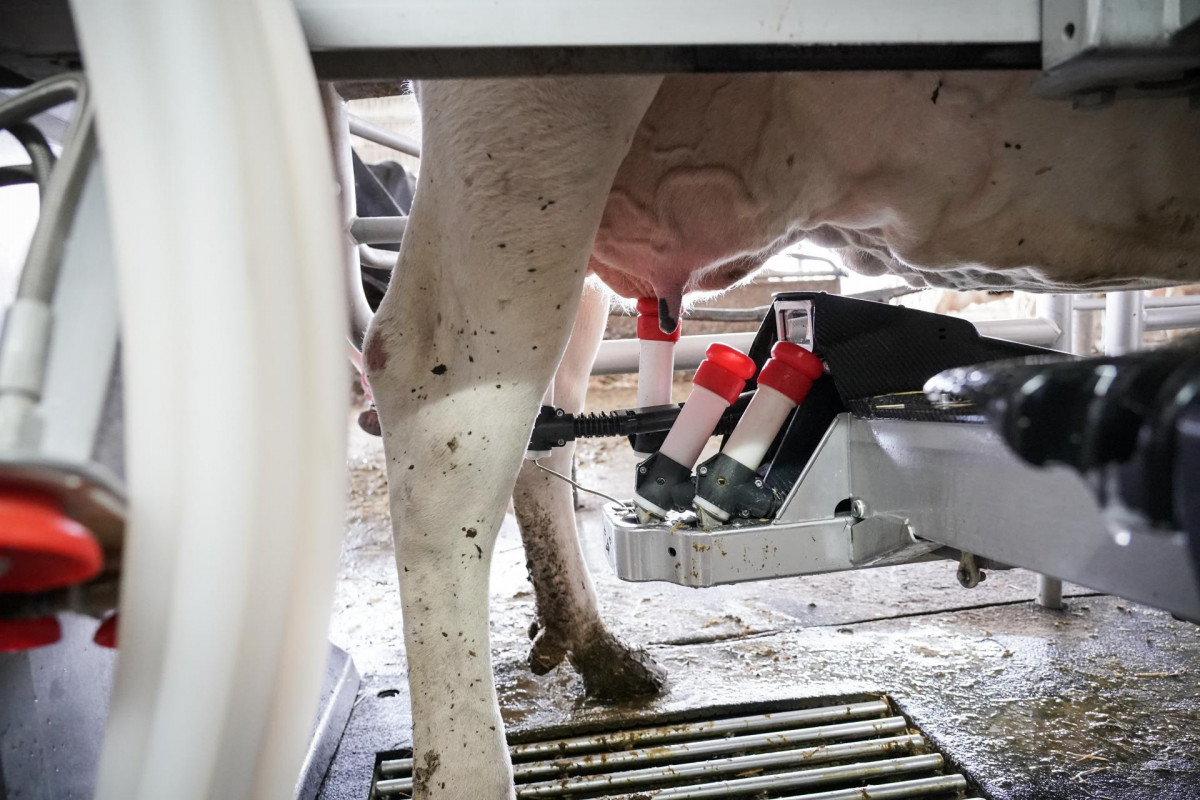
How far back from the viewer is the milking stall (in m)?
0.37

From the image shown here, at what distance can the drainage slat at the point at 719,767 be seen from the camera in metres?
1.12

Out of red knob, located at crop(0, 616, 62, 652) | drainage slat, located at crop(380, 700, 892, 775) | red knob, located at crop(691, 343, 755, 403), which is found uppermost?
red knob, located at crop(691, 343, 755, 403)

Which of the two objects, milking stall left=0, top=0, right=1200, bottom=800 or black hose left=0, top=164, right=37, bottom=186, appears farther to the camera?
black hose left=0, top=164, right=37, bottom=186

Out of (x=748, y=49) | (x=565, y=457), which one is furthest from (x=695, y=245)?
(x=748, y=49)

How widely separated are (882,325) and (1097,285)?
423mm

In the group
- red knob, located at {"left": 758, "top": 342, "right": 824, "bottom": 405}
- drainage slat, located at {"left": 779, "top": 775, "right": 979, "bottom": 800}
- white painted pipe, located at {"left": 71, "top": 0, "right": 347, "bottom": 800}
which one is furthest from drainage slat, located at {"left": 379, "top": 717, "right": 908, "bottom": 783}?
white painted pipe, located at {"left": 71, "top": 0, "right": 347, "bottom": 800}

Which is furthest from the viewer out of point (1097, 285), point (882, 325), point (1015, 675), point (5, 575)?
point (1015, 675)

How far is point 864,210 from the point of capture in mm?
1173

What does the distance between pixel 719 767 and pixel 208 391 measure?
1004 mm

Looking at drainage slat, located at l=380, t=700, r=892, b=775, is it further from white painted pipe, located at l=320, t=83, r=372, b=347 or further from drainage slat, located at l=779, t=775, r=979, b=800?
white painted pipe, located at l=320, t=83, r=372, b=347

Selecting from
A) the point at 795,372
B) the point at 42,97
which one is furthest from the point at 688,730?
the point at 42,97

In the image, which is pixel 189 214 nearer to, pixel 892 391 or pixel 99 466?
pixel 99 466

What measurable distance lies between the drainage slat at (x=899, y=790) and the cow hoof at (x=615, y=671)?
388 millimetres

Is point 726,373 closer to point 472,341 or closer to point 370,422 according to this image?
point 472,341
